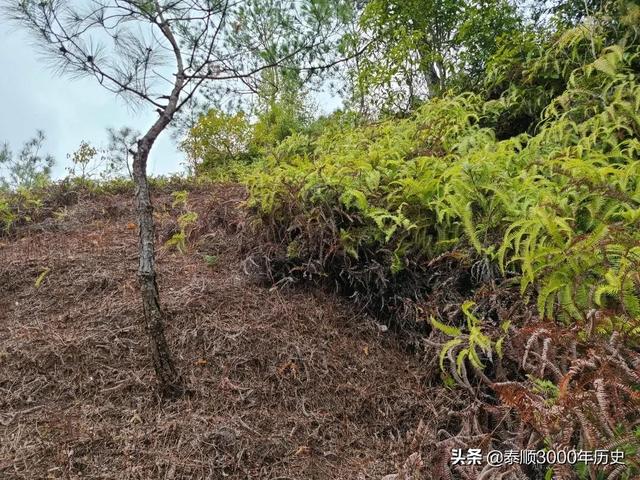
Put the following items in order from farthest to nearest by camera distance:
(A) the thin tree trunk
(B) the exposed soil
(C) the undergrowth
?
(A) the thin tree trunk, (B) the exposed soil, (C) the undergrowth

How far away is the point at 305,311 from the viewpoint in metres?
2.50

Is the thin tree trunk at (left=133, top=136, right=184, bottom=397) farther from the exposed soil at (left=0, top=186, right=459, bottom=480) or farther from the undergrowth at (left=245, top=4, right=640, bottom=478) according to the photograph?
the undergrowth at (left=245, top=4, right=640, bottom=478)

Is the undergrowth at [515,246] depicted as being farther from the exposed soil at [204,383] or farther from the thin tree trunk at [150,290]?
the thin tree trunk at [150,290]

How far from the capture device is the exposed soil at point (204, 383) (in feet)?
5.64

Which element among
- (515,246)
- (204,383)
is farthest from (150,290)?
(515,246)

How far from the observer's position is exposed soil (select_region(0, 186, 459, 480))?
1718 mm

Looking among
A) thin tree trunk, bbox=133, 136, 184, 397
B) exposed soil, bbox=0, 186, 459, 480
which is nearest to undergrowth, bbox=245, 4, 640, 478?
exposed soil, bbox=0, 186, 459, 480

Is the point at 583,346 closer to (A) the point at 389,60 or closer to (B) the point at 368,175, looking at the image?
(B) the point at 368,175

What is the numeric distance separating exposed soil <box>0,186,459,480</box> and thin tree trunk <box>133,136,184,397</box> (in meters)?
0.10

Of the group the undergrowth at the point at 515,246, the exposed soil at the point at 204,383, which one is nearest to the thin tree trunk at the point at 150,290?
the exposed soil at the point at 204,383

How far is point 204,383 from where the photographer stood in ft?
6.68

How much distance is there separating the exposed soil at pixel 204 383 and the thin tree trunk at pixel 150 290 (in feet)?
0.33

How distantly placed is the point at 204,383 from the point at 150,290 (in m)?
0.52

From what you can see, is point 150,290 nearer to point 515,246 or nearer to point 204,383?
point 204,383
